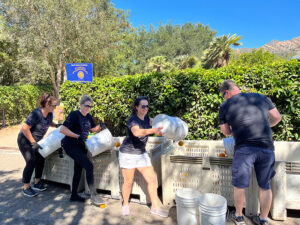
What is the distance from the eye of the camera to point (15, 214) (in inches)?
126

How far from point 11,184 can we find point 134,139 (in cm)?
307

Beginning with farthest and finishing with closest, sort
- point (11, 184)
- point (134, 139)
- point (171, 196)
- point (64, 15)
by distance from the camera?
1. point (64, 15)
2. point (11, 184)
3. point (171, 196)
4. point (134, 139)

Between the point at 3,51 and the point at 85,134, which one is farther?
the point at 3,51

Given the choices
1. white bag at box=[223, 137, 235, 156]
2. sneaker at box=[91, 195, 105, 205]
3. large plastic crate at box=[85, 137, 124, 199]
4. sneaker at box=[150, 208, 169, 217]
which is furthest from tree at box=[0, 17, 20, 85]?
white bag at box=[223, 137, 235, 156]

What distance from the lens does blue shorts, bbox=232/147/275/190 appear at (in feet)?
8.13

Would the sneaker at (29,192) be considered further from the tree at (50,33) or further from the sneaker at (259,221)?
the tree at (50,33)

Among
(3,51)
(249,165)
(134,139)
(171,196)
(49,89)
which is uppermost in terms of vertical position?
(3,51)

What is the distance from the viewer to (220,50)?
2200 centimetres

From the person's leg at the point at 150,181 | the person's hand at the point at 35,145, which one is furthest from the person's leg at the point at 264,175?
the person's hand at the point at 35,145

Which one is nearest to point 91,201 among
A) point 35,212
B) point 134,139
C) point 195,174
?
point 35,212

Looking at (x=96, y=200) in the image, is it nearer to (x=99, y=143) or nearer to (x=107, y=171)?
(x=107, y=171)

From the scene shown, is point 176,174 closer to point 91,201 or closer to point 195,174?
point 195,174

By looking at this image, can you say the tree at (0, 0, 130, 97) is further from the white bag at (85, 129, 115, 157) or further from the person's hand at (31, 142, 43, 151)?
the white bag at (85, 129, 115, 157)

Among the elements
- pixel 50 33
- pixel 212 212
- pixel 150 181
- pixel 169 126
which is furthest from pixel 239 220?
pixel 50 33
